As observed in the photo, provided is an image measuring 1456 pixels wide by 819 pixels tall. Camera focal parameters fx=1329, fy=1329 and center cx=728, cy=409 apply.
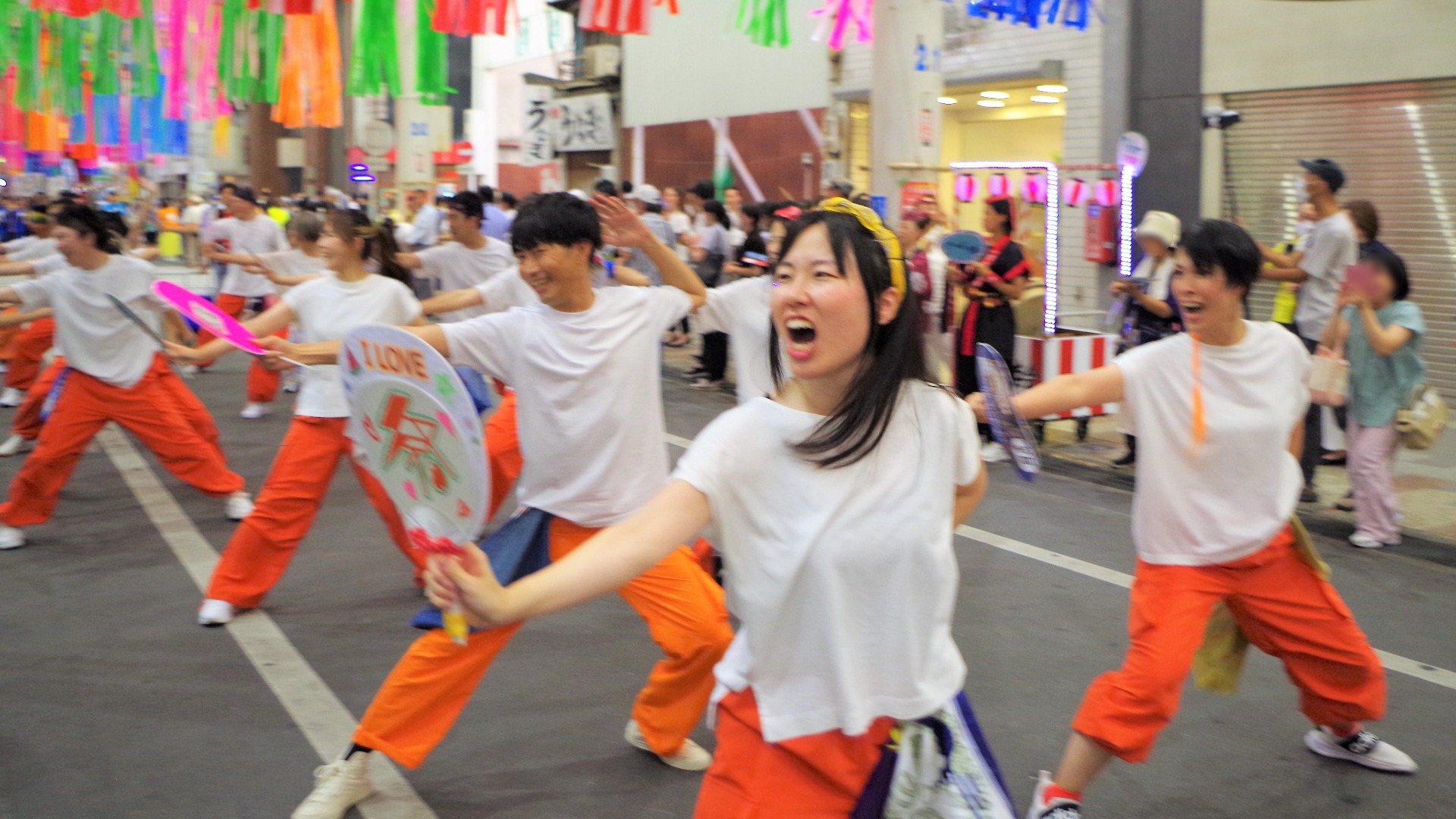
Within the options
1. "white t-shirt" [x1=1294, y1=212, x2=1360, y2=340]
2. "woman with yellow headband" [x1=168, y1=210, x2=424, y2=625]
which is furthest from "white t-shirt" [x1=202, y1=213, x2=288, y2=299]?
"white t-shirt" [x1=1294, y1=212, x2=1360, y2=340]

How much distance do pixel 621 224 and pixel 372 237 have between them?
2244mm

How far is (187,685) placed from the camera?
16.1ft

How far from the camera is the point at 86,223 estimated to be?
7.11 m

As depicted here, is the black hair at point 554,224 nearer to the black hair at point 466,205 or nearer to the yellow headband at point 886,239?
the yellow headband at point 886,239

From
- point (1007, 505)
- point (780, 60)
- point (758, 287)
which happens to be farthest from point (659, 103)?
point (758, 287)

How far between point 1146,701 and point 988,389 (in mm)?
979

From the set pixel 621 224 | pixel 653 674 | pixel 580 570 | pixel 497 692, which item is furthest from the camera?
pixel 497 692

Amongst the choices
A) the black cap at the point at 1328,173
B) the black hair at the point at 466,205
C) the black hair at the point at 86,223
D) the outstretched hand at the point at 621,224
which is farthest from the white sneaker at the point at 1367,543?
the black hair at the point at 86,223

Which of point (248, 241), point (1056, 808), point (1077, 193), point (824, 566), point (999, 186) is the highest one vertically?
point (999, 186)

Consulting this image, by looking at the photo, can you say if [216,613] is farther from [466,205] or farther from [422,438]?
[422,438]

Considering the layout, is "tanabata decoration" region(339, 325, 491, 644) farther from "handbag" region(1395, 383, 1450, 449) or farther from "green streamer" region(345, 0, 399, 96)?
"green streamer" region(345, 0, 399, 96)

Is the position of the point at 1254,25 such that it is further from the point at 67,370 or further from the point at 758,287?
the point at 67,370

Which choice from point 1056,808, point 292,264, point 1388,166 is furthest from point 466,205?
point 1388,166

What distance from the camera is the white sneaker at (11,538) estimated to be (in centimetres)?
695
